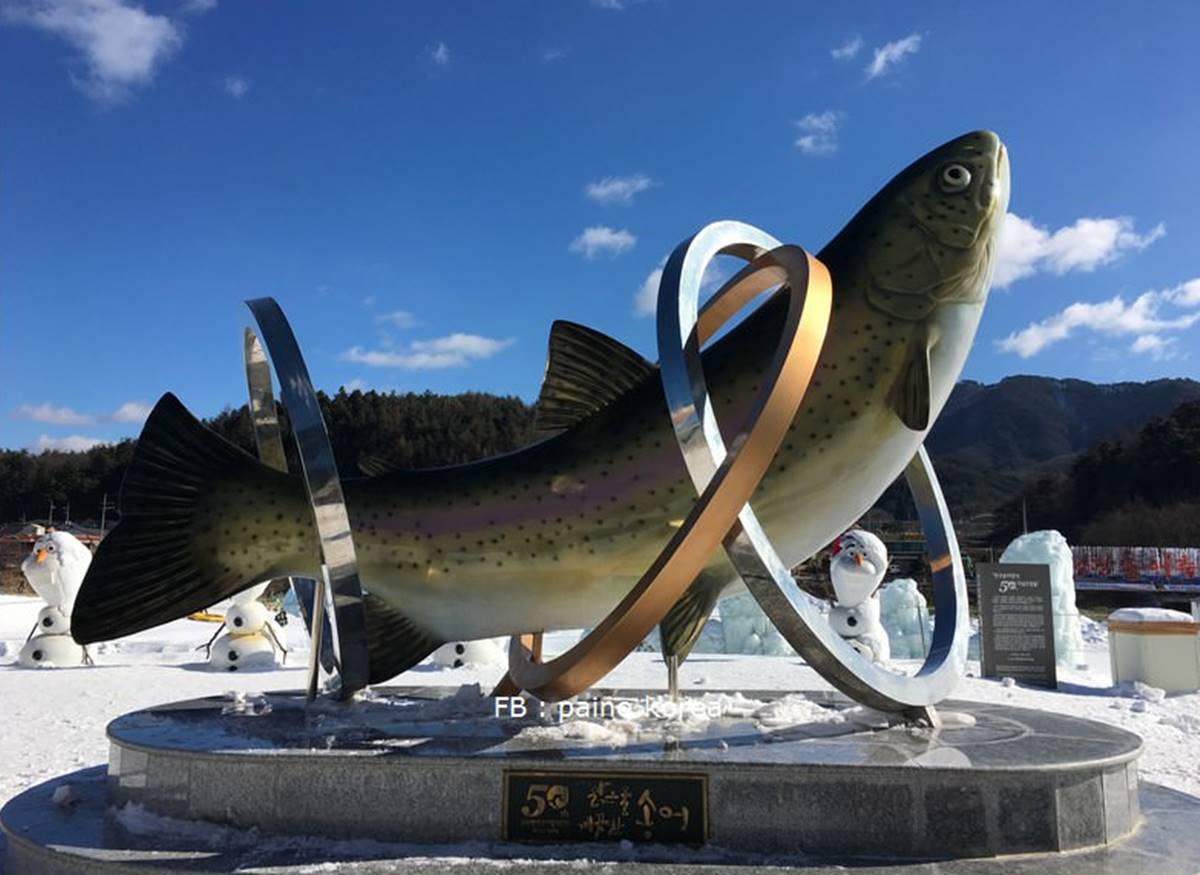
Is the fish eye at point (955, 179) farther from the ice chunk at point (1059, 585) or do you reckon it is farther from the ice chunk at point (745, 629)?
the ice chunk at point (745, 629)

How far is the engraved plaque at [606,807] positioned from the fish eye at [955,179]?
12.4 feet

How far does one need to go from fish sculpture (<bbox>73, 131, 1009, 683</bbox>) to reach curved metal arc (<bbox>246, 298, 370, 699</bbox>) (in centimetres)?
20

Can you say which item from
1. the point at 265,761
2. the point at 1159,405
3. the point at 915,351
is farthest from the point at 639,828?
the point at 1159,405

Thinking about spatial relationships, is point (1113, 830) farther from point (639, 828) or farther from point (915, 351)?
point (915, 351)

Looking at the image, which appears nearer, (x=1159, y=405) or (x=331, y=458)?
(x=331, y=458)

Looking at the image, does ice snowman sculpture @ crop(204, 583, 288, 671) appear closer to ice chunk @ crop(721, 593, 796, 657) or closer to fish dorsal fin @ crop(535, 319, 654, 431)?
ice chunk @ crop(721, 593, 796, 657)

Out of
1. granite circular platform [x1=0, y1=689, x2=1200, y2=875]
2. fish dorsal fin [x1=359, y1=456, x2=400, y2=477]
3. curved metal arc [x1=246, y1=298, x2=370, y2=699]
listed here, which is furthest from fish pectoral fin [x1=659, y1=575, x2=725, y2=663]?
fish dorsal fin [x1=359, y1=456, x2=400, y2=477]

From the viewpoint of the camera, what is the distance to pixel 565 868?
4125 millimetres

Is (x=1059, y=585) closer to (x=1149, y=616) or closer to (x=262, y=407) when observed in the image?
(x=1149, y=616)

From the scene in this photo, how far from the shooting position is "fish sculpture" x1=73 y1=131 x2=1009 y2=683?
18.5 feet

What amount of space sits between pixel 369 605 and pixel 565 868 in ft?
8.07

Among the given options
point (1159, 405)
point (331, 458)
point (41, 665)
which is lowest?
point (41, 665)

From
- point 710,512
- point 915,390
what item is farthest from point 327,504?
point 915,390

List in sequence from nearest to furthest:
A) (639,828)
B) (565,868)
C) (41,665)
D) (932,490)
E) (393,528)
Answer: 1. (565,868)
2. (639,828)
3. (393,528)
4. (932,490)
5. (41,665)
